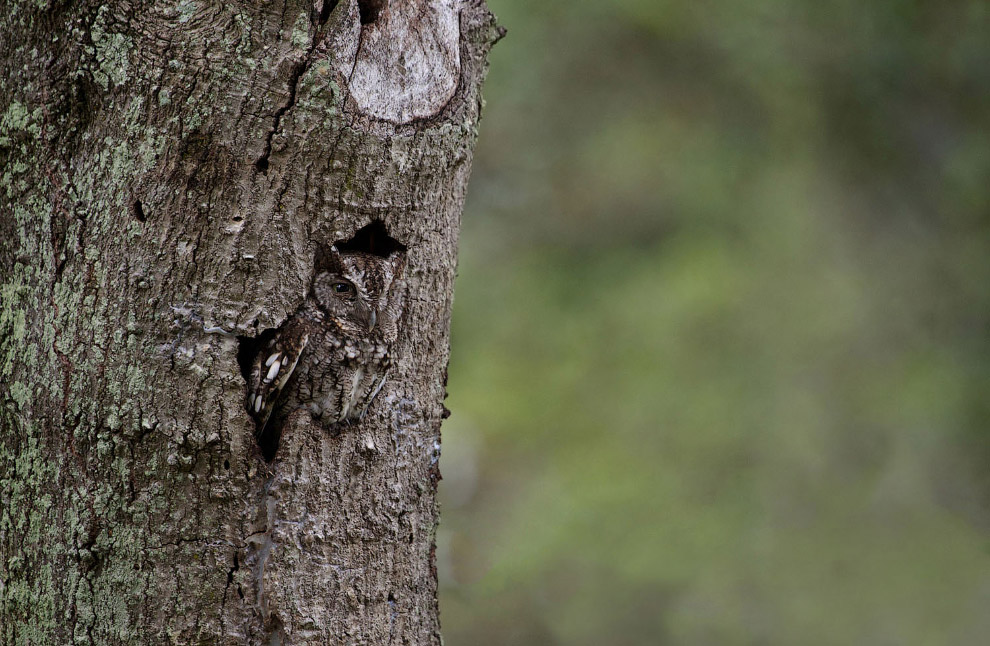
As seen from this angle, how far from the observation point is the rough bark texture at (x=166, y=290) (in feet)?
4.53

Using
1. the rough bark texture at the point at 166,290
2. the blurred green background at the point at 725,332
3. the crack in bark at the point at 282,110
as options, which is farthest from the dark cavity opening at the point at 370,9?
the blurred green background at the point at 725,332

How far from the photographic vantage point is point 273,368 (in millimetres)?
1464

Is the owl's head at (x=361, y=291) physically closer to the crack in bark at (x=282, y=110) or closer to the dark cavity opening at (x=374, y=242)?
the dark cavity opening at (x=374, y=242)

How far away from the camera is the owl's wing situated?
1.45m

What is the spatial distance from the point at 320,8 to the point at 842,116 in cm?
451

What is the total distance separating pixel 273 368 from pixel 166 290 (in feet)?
0.69

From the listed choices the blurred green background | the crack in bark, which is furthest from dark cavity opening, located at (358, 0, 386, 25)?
the blurred green background

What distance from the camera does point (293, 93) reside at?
1410mm

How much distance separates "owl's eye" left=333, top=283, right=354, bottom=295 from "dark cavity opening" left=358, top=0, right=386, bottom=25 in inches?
17.5

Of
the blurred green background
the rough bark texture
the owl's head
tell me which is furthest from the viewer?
the blurred green background

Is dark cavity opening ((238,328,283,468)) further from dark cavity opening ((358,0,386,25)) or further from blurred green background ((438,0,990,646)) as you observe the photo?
blurred green background ((438,0,990,646))

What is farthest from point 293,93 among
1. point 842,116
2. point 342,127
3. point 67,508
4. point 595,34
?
point 842,116

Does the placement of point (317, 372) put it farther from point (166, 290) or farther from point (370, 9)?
point (370, 9)

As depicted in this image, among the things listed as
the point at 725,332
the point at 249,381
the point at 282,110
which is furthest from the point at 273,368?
the point at 725,332
